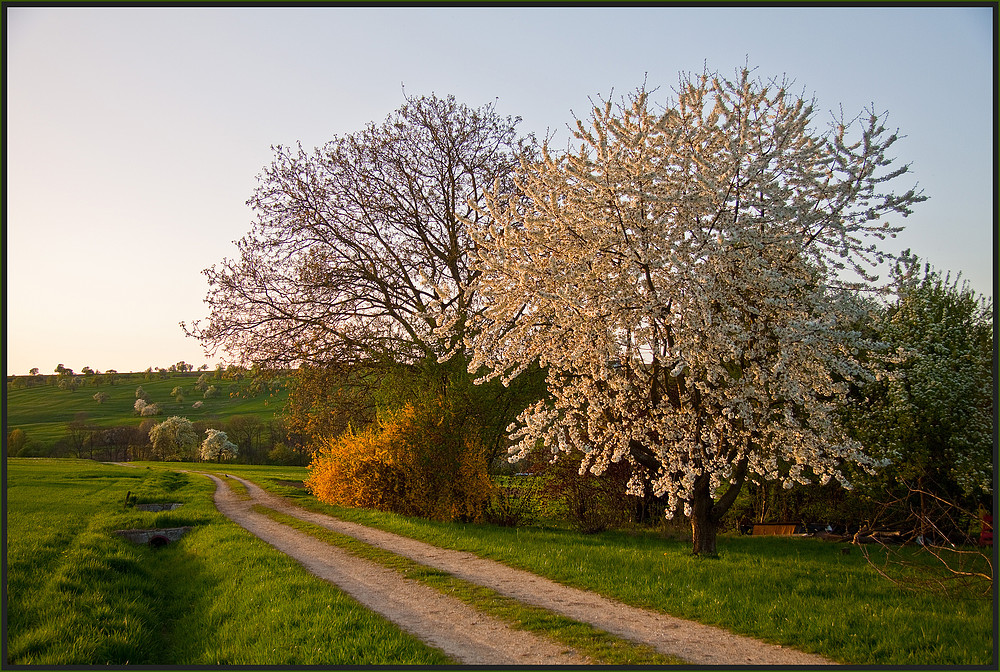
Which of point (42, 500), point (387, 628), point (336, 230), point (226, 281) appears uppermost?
point (336, 230)

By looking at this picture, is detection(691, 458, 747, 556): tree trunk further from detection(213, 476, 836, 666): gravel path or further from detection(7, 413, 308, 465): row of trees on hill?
detection(7, 413, 308, 465): row of trees on hill

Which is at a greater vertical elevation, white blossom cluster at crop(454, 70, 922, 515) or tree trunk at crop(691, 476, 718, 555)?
white blossom cluster at crop(454, 70, 922, 515)

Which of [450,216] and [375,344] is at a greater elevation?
[450,216]

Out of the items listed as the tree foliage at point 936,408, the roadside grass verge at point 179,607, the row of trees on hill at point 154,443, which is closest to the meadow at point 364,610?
the roadside grass verge at point 179,607

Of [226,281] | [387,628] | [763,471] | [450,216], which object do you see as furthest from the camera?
[450,216]

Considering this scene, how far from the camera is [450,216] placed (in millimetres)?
23359

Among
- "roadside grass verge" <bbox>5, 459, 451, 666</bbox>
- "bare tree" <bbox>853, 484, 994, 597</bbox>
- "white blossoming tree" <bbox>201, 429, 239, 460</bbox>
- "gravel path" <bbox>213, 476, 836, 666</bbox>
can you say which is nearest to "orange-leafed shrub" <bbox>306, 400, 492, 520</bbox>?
"gravel path" <bbox>213, 476, 836, 666</bbox>

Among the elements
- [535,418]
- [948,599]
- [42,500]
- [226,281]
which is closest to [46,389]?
[42,500]

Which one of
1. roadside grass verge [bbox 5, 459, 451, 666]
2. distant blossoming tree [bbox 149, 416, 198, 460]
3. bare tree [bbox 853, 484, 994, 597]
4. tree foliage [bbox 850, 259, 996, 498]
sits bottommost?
distant blossoming tree [bbox 149, 416, 198, 460]

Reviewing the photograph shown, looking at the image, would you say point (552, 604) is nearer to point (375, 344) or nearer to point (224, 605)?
point (224, 605)

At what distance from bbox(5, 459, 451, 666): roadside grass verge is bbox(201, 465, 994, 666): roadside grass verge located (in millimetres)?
3632

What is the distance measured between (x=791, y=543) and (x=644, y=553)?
18.6 ft

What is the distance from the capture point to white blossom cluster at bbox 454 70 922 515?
9812mm

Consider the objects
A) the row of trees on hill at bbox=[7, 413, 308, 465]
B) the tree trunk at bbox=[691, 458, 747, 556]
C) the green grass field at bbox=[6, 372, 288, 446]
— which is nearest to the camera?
the tree trunk at bbox=[691, 458, 747, 556]
